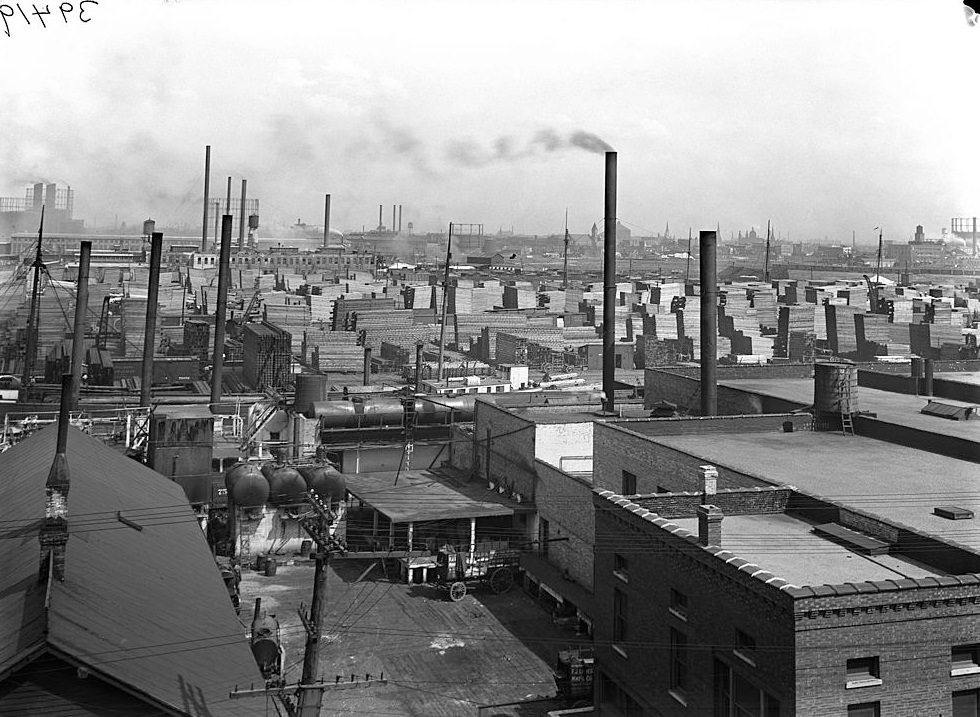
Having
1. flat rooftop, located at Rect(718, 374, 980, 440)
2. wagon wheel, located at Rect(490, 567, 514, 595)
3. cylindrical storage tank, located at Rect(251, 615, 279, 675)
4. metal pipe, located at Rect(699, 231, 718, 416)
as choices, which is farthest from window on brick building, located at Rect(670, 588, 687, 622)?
metal pipe, located at Rect(699, 231, 718, 416)

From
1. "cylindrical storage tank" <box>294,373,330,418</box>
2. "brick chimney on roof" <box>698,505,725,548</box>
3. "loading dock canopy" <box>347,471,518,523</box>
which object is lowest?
"loading dock canopy" <box>347,471,518,523</box>

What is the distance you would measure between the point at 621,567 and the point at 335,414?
17412mm

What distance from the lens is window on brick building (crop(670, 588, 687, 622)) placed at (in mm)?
14049

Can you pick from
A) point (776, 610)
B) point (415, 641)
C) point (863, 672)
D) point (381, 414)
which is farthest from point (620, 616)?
point (381, 414)

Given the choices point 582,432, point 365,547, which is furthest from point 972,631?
point 365,547

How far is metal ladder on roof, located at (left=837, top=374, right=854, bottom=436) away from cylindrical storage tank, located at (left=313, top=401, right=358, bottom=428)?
15.5m

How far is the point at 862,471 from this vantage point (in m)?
19.2

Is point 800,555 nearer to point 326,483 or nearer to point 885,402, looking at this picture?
point 326,483

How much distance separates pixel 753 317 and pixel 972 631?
149 feet

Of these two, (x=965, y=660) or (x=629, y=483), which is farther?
(x=629, y=483)

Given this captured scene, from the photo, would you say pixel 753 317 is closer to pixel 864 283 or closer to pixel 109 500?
pixel 864 283

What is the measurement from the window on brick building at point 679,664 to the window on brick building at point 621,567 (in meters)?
1.61

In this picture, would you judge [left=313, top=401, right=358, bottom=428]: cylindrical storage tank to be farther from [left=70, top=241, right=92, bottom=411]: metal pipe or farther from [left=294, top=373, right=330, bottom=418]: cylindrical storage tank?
[left=70, top=241, right=92, bottom=411]: metal pipe

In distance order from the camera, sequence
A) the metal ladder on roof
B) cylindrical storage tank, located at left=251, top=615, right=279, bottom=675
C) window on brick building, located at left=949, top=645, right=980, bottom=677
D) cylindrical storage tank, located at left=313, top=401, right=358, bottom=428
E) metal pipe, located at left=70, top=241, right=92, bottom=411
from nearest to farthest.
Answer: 1. window on brick building, located at left=949, top=645, right=980, bottom=677
2. cylindrical storage tank, located at left=251, top=615, right=279, bottom=675
3. the metal ladder on roof
4. metal pipe, located at left=70, top=241, right=92, bottom=411
5. cylindrical storage tank, located at left=313, top=401, right=358, bottom=428
